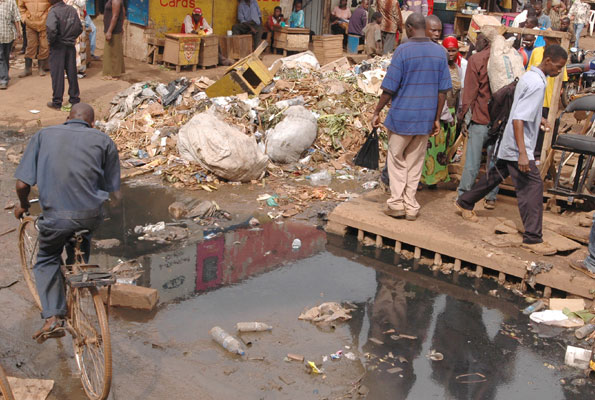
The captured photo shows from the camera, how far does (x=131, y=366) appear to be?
4.64 m

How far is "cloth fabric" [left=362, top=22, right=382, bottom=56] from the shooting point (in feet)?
54.5

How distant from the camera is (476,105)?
23.1 ft

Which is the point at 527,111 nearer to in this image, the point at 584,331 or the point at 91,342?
the point at 584,331

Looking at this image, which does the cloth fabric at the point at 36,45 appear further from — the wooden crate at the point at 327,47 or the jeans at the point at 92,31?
the wooden crate at the point at 327,47

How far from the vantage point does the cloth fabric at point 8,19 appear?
11.8 m

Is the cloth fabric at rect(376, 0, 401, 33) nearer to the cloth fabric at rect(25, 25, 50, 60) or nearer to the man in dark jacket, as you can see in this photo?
the man in dark jacket

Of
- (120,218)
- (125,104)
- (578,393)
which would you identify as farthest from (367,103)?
(578,393)

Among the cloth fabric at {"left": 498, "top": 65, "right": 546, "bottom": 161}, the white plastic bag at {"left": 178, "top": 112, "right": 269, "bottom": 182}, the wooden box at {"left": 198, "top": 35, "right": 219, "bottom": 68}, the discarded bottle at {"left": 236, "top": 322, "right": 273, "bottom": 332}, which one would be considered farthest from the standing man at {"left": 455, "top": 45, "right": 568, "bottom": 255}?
the wooden box at {"left": 198, "top": 35, "right": 219, "bottom": 68}

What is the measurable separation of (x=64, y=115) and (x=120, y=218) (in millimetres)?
4910

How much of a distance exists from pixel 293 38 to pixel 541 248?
40.6 feet

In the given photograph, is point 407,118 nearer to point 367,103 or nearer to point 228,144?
point 228,144

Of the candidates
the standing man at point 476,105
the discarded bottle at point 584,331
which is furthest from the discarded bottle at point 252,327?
the standing man at point 476,105

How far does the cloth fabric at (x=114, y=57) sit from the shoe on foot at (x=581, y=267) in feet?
33.8

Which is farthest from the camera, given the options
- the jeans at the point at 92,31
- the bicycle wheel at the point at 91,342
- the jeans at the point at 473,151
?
the jeans at the point at 92,31
